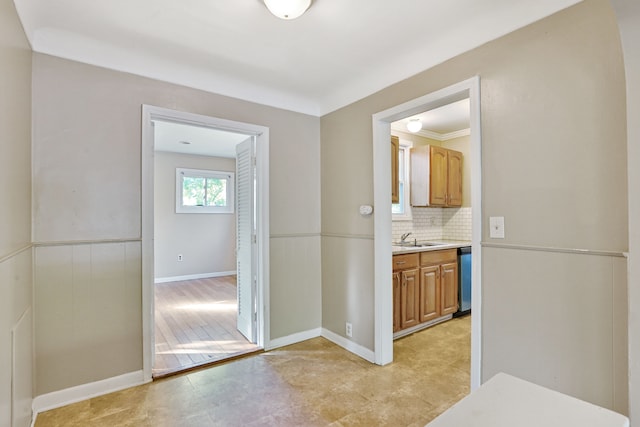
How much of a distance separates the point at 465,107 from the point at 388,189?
168 cm

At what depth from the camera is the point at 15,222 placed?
1.61 m

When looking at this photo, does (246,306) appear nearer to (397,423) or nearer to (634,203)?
(397,423)

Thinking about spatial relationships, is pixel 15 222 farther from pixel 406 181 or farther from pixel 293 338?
pixel 406 181

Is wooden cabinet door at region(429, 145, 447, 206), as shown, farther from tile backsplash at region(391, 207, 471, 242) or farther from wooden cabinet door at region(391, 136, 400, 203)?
wooden cabinet door at region(391, 136, 400, 203)

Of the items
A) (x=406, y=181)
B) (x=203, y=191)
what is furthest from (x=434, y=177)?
(x=203, y=191)

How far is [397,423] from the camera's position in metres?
1.90

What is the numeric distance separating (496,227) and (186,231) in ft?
18.4

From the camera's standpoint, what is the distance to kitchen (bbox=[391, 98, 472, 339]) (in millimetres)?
3279

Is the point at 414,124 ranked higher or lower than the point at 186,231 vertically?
higher

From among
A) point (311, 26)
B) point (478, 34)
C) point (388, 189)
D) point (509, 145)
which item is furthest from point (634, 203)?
point (311, 26)

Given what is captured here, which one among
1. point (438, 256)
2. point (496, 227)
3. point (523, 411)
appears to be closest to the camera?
point (523, 411)

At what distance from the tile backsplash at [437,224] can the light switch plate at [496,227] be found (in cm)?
233

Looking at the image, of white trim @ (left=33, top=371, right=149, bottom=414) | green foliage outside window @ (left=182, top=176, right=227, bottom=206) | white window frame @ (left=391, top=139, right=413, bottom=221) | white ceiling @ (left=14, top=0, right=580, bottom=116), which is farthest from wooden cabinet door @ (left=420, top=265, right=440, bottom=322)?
green foliage outside window @ (left=182, top=176, right=227, bottom=206)

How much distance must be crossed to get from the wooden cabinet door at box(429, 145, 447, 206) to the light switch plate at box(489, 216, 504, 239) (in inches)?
90.6
